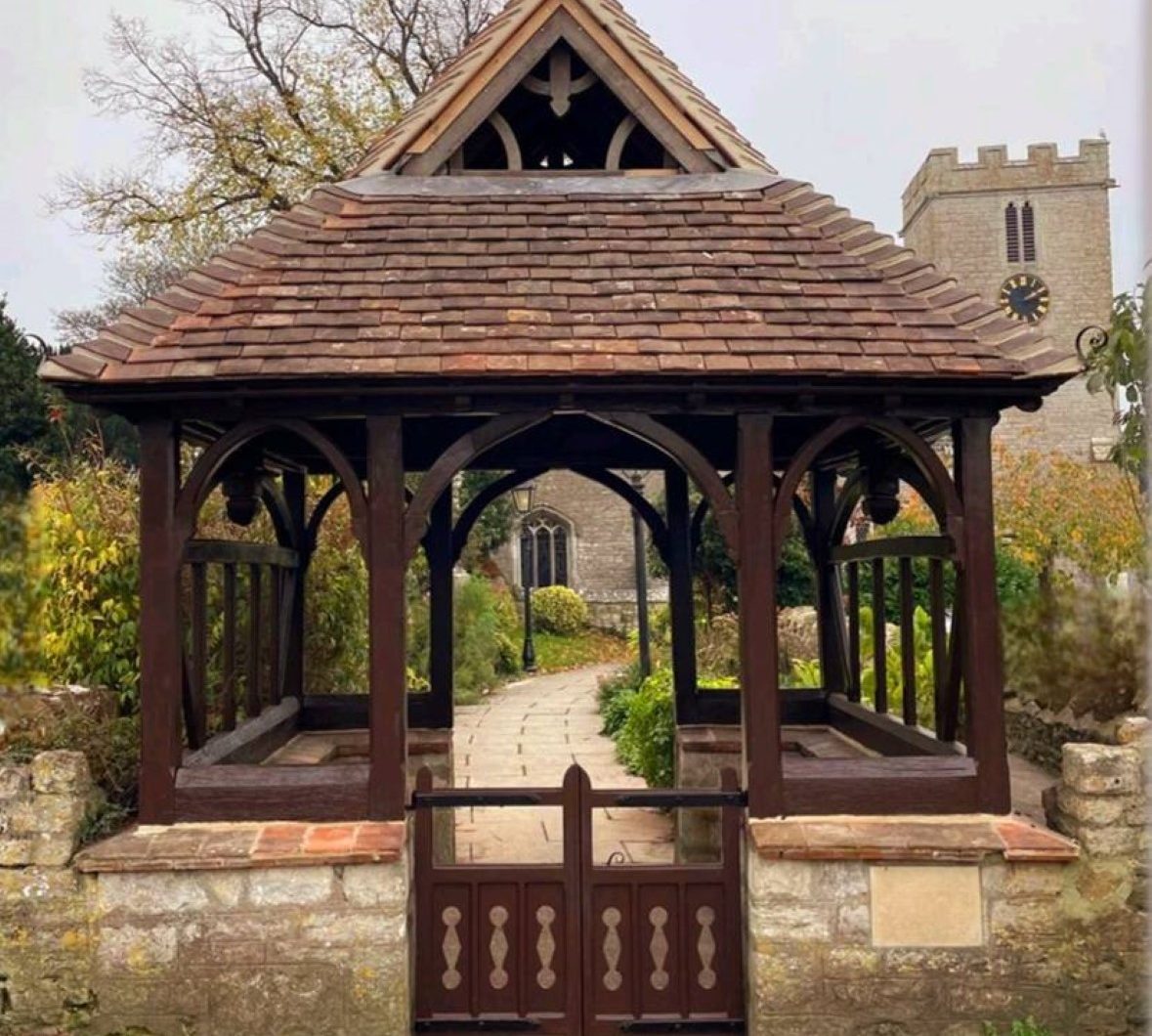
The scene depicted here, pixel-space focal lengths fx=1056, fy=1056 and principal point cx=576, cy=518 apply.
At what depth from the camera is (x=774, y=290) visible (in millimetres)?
5059

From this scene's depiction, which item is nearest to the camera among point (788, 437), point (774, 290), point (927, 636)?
point (774, 290)

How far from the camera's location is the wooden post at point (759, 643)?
4.68 meters

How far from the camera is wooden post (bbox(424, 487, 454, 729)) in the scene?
7.12m

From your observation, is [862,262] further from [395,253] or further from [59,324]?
[59,324]

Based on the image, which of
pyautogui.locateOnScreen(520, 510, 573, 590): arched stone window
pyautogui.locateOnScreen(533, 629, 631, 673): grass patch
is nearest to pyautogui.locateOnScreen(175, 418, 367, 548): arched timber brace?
pyautogui.locateOnScreen(533, 629, 631, 673): grass patch

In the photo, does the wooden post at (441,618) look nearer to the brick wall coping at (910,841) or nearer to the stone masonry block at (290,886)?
the stone masonry block at (290,886)

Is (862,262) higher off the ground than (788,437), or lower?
higher

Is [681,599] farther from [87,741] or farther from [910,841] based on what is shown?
[87,741]

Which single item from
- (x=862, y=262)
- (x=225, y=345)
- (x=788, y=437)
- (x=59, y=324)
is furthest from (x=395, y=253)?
(x=59, y=324)

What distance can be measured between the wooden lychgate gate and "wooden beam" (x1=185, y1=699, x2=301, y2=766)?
1.13 metres

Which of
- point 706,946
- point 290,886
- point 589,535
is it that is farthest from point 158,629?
point 589,535

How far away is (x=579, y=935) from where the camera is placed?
474 centimetres

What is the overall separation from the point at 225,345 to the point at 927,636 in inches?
387

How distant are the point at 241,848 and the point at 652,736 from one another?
553 cm
